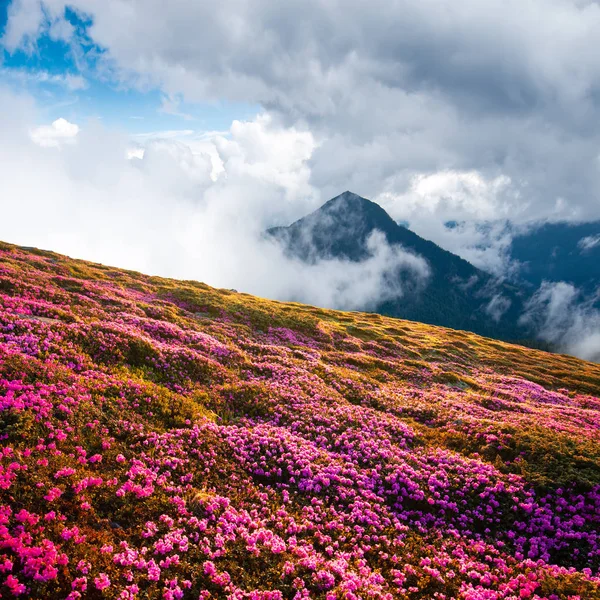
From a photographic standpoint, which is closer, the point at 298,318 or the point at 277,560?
the point at 277,560

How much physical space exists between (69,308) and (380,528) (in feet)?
72.6

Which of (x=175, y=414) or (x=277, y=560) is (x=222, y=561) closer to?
(x=277, y=560)

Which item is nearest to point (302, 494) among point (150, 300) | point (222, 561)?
point (222, 561)

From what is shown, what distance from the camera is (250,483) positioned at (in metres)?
12.7

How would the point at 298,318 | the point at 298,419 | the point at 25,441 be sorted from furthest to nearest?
the point at 298,318 → the point at 298,419 → the point at 25,441

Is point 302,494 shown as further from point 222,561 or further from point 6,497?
point 6,497

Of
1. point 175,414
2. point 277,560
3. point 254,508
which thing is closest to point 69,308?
point 175,414

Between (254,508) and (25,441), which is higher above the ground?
(25,441)

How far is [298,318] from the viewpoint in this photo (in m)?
46.2

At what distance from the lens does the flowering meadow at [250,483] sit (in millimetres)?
8695

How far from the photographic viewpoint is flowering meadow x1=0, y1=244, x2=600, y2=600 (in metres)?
8.70

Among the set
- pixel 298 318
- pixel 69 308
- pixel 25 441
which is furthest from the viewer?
pixel 298 318

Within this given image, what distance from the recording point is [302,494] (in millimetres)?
12906

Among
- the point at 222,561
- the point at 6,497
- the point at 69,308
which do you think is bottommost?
the point at 222,561
